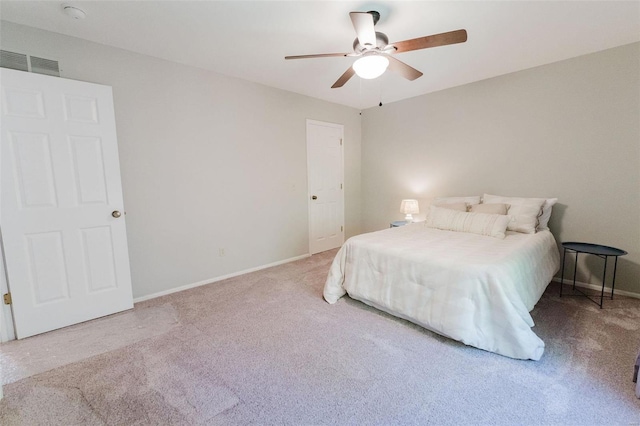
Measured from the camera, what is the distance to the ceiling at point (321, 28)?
1.99 m

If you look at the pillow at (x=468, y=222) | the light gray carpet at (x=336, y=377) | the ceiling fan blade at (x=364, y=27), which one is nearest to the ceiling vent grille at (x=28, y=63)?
the light gray carpet at (x=336, y=377)

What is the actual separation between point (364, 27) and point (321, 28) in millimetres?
589

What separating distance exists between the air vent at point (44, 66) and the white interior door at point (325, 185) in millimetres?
2748

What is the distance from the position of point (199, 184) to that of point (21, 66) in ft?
5.28

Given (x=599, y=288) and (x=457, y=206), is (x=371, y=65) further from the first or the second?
(x=599, y=288)

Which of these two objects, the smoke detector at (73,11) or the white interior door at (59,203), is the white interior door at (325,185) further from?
the smoke detector at (73,11)

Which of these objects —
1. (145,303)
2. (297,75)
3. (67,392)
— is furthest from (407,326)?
(297,75)

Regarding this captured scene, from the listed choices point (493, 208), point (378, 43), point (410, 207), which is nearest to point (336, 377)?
point (378, 43)

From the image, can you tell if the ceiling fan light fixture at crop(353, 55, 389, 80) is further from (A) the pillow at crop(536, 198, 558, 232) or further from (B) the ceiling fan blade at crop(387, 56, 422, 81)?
(A) the pillow at crop(536, 198, 558, 232)

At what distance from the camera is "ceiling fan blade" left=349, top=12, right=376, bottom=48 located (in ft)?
5.58

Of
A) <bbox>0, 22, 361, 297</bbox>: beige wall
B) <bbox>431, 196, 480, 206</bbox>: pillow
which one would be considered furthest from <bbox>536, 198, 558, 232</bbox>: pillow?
<bbox>0, 22, 361, 297</bbox>: beige wall

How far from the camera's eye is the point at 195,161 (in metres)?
3.12

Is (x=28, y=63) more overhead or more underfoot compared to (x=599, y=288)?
more overhead

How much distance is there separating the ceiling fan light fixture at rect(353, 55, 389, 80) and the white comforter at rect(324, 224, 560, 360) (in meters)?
1.45
